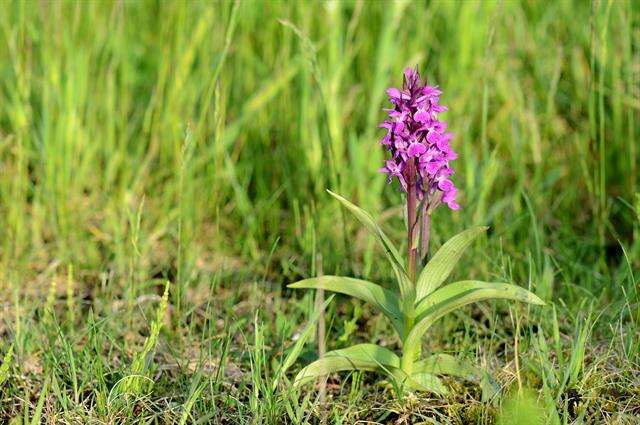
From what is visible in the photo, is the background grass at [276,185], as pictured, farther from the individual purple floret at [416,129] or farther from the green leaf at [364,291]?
the individual purple floret at [416,129]

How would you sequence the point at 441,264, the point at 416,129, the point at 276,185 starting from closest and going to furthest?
the point at 416,129 → the point at 441,264 → the point at 276,185

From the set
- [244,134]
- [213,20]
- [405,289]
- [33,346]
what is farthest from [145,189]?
[405,289]

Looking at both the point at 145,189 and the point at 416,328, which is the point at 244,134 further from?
the point at 416,328

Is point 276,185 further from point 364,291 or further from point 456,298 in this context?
point 456,298

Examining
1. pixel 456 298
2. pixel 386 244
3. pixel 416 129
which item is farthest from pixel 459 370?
pixel 416 129

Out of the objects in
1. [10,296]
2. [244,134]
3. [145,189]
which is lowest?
[10,296]

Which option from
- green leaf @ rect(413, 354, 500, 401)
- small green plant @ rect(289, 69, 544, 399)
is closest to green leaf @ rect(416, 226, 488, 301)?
small green plant @ rect(289, 69, 544, 399)
